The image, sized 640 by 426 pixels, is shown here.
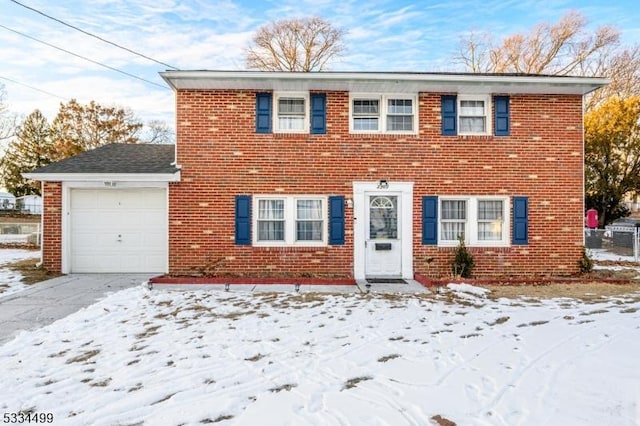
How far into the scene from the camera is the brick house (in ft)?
32.0

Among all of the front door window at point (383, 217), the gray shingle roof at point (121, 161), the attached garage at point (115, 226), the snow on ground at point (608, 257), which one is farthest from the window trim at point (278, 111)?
the snow on ground at point (608, 257)

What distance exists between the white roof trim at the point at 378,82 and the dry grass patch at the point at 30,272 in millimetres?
5505

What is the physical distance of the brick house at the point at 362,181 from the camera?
9.74m

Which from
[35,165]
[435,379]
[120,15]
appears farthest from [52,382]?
[35,165]

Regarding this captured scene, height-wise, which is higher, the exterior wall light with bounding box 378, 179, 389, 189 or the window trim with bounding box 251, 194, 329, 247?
the exterior wall light with bounding box 378, 179, 389, 189

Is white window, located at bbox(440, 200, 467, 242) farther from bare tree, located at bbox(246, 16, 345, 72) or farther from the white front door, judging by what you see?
bare tree, located at bbox(246, 16, 345, 72)

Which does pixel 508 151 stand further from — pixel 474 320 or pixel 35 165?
pixel 35 165

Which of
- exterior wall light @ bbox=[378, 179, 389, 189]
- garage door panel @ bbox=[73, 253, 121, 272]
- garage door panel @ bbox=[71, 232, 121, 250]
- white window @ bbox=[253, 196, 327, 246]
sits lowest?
garage door panel @ bbox=[73, 253, 121, 272]

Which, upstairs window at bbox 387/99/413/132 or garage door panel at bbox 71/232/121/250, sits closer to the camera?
upstairs window at bbox 387/99/413/132

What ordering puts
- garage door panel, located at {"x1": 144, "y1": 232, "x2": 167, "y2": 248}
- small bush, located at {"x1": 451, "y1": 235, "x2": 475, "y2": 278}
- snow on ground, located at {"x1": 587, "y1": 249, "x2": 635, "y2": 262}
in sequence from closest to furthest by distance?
small bush, located at {"x1": 451, "y1": 235, "x2": 475, "y2": 278}
garage door panel, located at {"x1": 144, "y1": 232, "x2": 167, "y2": 248}
snow on ground, located at {"x1": 587, "y1": 249, "x2": 635, "y2": 262}

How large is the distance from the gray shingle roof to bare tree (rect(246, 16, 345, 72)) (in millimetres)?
17211

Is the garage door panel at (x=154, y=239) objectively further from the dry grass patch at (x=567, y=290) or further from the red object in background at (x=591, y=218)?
the red object in background at (x=591, y=218)

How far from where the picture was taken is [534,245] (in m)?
9.95

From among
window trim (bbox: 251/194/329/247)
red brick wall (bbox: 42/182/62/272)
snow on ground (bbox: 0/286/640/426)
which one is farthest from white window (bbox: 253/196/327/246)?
red brick wall (bbox: 42/182/62/272)
